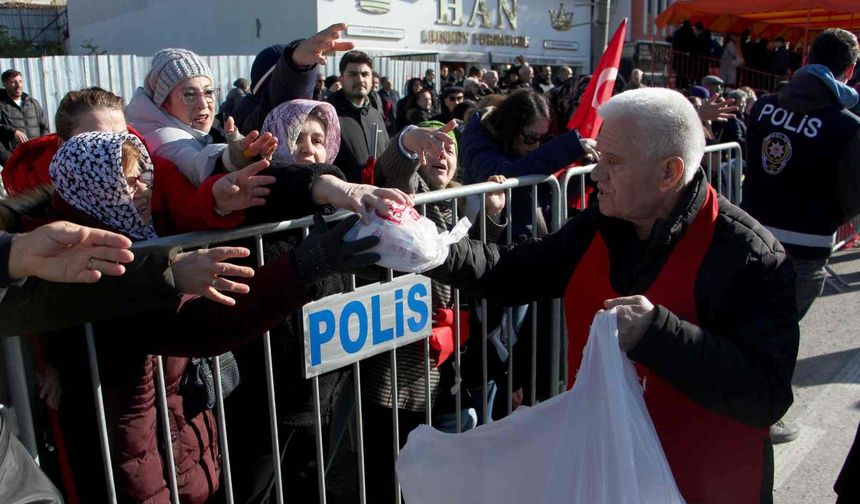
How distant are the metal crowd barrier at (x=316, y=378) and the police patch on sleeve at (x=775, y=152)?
1.48 metres

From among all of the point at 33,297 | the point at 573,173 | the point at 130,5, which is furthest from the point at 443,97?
the point at 130,5

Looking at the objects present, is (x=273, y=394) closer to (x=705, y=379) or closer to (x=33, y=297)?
(x=33, y=297)

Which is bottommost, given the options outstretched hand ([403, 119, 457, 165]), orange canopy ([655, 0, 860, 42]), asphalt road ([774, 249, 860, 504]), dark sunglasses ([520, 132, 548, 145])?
asphalt road ([774, 249, 860, 504])

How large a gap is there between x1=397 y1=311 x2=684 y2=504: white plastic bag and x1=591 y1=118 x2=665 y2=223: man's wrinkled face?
0.40 meters

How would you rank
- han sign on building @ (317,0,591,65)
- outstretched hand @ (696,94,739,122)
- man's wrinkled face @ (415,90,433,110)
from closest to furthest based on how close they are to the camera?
outstretched hand @ (696,94,739,122) → man's wrinkled face @ (415,90,433,110) → han sign on building @ (317,0,591,65)

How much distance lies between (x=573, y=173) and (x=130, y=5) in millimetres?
28992

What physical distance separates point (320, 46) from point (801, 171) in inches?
105

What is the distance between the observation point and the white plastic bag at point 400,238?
1944mm

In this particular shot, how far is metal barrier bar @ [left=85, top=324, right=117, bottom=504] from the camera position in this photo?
1922 millimetres

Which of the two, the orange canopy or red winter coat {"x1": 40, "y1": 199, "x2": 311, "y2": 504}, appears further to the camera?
the orange canopy

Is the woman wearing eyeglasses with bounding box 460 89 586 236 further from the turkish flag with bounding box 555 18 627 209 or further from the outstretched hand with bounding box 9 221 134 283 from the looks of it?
the outstretched hand with bounding box 9 221 134 283

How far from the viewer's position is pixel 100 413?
1.96 meters

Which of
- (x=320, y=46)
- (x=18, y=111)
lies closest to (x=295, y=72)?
(x=320, y=46)

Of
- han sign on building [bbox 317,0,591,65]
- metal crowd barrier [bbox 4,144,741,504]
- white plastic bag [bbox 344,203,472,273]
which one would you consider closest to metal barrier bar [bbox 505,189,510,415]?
metal crowd barrier [bbox 4,144,741,504]
